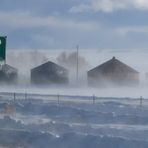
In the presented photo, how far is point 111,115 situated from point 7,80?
228ft

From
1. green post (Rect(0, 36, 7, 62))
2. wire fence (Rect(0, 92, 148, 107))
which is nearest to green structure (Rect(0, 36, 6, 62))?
green post (Rect(0, 36, 7, 62))

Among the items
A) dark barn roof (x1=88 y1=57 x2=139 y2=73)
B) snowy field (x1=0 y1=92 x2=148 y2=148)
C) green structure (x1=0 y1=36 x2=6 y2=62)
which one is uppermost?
dark barn roof (x1=88 y1=57 x2=139 y2=73)

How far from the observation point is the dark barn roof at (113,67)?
91750mm

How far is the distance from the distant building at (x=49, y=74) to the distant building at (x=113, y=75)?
411 cm

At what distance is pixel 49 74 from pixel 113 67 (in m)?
9.28

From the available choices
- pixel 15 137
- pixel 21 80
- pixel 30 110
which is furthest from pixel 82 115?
pixel 21 80

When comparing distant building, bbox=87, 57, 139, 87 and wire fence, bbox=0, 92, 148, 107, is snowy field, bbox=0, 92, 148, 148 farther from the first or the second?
distant building, bbox=87, 57, 139, 87

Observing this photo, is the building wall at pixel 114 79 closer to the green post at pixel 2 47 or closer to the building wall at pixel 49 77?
the building wall at pixel 49 77

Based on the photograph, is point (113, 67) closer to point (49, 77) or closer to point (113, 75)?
point (113, 75)

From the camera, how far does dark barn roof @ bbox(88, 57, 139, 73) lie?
91750 millimetres

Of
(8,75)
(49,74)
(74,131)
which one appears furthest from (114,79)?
(74,131)

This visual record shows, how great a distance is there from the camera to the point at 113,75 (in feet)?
307

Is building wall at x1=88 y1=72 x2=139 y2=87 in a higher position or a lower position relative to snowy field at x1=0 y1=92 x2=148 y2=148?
higher

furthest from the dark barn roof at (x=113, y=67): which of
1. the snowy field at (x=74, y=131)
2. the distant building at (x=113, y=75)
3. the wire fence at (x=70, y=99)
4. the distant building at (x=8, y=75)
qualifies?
the snowy field at (x=74, y=131)
